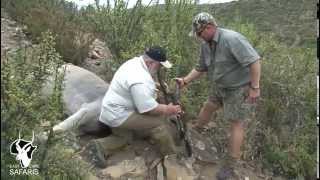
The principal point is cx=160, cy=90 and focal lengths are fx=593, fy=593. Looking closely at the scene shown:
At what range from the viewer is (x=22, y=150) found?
4098mm

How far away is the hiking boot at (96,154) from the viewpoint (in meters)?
5.41

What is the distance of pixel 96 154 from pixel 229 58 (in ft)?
5.25

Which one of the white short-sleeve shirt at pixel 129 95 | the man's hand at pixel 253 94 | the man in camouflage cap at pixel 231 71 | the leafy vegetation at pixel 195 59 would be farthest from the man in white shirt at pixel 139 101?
the leafy vegetation at pixel 195 59

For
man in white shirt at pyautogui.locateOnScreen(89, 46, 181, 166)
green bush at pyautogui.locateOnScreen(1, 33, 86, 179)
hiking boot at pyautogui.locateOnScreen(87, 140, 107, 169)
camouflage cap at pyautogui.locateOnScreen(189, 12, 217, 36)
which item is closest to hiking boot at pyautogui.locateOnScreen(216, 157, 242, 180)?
man in white shirt at pyautogui.locateOnScreen(89, 46, 181, 166)

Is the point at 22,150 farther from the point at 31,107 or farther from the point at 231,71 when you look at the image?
the point at 231,71

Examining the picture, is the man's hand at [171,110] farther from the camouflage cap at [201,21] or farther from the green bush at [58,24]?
the green bush at [58,24]

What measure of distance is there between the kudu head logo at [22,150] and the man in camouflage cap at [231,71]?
220cm

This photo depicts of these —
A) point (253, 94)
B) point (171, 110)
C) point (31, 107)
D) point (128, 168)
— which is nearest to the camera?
point (31, 107)

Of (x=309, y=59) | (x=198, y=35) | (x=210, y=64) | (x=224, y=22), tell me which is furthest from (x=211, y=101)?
(x=224, y=22)

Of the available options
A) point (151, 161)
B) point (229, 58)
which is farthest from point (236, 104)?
point (151, 161)

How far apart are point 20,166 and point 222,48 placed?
252cm

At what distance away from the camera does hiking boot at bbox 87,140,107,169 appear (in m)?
Result: 5.41

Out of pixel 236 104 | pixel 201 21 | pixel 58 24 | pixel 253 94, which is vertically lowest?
pixel 236 104

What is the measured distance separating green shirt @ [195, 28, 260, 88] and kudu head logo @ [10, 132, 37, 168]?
7.64 ft
